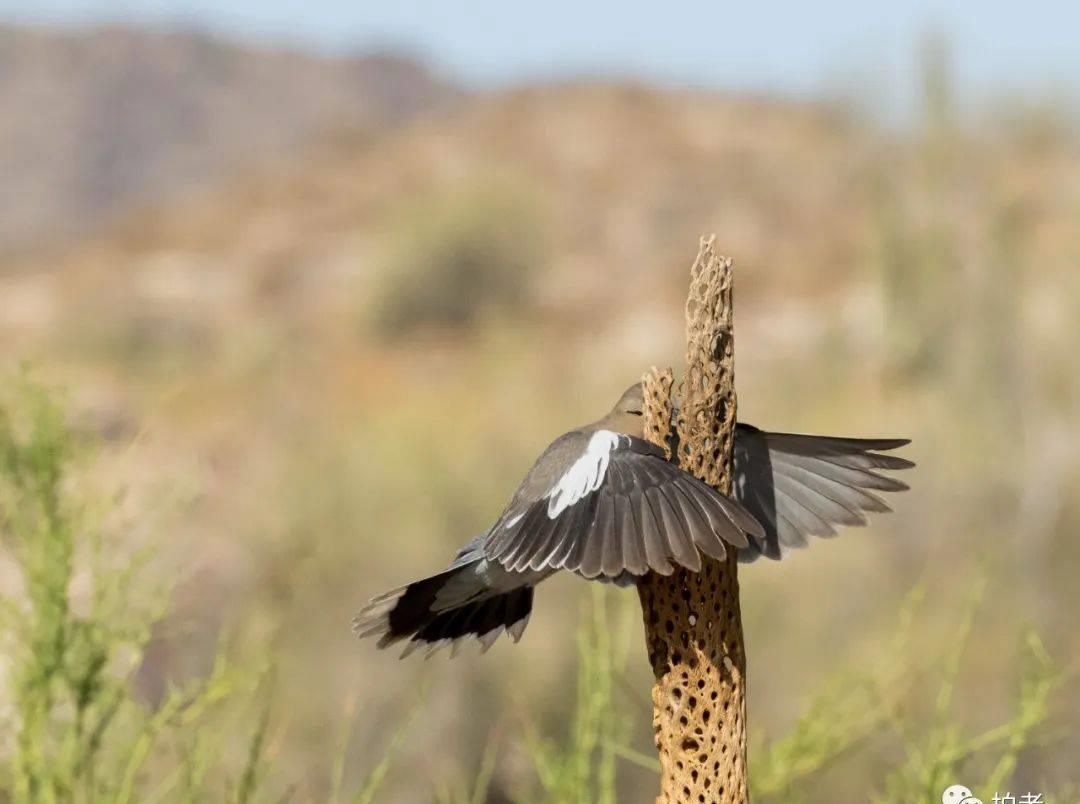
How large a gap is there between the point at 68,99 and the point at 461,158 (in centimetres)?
3122

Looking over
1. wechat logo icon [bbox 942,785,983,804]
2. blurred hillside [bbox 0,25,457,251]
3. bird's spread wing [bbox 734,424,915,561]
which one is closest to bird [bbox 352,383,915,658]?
bird's spread wing [bbox 734,424,915,561]

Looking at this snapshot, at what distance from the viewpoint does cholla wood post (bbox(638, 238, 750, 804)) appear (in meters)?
2.04

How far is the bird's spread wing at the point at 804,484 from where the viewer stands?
2416 mm

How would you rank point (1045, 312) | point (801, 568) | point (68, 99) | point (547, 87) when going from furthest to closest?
point (68, 99)
point (547, 87)
point (1045, 312)
point (801, 568)

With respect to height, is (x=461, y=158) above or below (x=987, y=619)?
above

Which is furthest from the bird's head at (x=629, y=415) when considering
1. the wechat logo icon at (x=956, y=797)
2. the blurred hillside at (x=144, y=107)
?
the blurred hillside at (x=144, y=107)

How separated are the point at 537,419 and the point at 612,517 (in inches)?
397

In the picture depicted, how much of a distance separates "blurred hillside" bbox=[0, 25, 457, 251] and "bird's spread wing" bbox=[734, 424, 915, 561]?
56289 millimetres

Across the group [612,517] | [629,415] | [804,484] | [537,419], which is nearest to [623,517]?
[612,517]

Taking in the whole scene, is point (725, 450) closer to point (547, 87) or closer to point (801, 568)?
point (801, 568)

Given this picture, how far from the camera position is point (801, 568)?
1059cm

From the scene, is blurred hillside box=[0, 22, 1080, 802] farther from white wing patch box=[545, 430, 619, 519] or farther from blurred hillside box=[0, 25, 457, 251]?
blurred hillside box=[0, 25, 457, 251]

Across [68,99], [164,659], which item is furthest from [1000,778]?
[68,99]

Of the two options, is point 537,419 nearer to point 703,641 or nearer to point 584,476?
point 584,476
